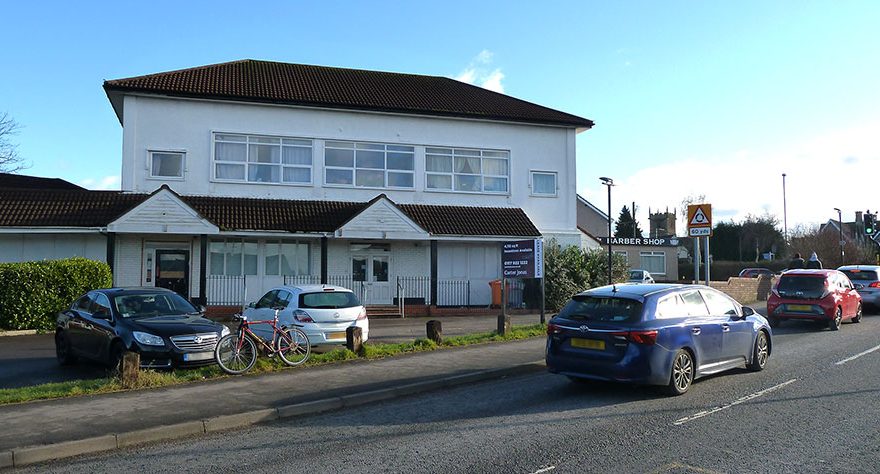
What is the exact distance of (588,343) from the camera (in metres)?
9.20

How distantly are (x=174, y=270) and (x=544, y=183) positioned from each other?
579 inches

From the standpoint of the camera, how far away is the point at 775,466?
598cm

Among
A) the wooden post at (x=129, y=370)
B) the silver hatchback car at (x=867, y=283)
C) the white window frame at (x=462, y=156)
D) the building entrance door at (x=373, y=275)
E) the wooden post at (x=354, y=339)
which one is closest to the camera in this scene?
the wooden post at (x=129, y=370)

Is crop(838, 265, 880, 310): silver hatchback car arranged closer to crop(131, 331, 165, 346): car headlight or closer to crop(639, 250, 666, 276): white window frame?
crop(131, 331, 165, 346): car headlight

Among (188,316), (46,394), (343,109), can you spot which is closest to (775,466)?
(46,394)

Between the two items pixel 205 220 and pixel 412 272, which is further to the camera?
pixel 412 272

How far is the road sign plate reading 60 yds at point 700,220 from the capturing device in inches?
658

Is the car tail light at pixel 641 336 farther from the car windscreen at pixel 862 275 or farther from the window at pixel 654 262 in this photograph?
the window at pixel 654 262

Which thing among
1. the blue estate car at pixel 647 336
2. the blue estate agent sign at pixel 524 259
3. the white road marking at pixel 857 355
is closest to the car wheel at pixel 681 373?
the blue estate car at pixel 647 336

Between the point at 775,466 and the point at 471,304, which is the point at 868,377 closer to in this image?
the point at 775,466

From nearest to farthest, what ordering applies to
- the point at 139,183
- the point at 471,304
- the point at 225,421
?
the point at 225,421, the point at 139,183, the point at 471,304

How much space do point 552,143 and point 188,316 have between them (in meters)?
19.4

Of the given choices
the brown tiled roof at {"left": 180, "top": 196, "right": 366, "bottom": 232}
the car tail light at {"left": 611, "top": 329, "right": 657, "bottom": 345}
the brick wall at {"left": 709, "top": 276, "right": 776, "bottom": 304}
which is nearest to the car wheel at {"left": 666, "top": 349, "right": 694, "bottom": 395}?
the car tail light at {"left": 611, "top": 329, "right": 657, "bottom": 345}

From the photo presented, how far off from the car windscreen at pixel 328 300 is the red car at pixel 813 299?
457 inches
